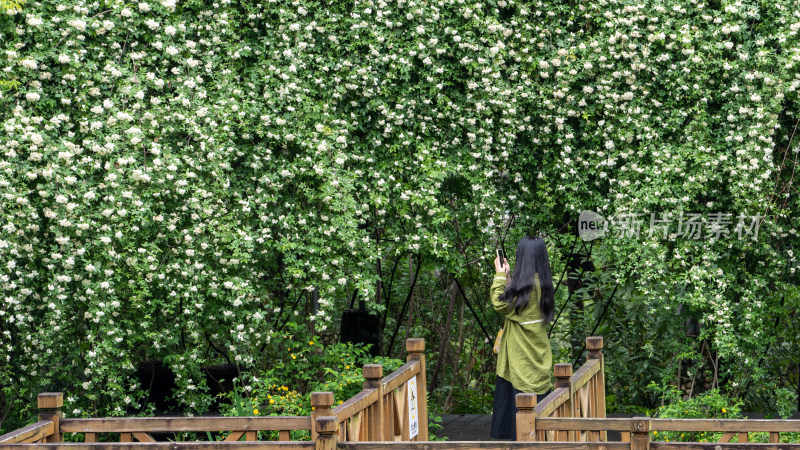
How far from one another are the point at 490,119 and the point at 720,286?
78.4 inches

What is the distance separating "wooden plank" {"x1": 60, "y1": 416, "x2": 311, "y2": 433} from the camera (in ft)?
12.0

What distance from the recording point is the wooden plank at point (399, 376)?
4.20m

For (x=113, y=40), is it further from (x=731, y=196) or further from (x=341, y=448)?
(x=731, y=196)

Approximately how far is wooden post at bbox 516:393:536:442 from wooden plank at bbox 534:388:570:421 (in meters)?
0.05

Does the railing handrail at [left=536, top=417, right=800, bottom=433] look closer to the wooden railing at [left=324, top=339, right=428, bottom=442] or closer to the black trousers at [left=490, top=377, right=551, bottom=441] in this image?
the wooden railing at [left=324, top=339, right=428, bottom=442]

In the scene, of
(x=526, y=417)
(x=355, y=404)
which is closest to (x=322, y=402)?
(x=355, y=404)

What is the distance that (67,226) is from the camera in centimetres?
546

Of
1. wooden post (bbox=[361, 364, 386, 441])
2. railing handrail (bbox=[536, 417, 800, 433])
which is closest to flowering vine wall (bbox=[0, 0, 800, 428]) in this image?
wooden post (bbox=[361, 364, 386, 441])

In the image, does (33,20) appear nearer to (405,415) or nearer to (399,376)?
(399,376)

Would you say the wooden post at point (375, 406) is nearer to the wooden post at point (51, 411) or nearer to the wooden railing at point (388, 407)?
the wooden railing at point (388, 407)

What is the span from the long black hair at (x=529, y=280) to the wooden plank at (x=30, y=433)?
2.56 meters

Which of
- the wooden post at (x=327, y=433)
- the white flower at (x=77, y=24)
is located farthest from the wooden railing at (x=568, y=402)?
the white flower at (x=77, y=24)

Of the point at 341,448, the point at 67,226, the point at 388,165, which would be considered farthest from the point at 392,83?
the point at 341,448

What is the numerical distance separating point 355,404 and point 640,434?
1240 millimetres
